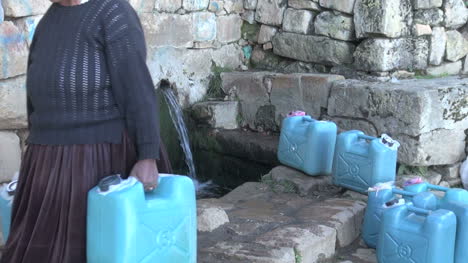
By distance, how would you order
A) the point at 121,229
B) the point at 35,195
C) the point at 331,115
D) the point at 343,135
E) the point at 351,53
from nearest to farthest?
the point at 121,229, the point at 35,195, the point at 343,135, the point at 331,115, the point at 351,53

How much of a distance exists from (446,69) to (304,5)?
1.22 meters

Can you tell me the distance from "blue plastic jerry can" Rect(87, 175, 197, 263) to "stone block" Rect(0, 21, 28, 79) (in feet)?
5.15

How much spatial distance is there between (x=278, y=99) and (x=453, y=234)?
7.91 ft

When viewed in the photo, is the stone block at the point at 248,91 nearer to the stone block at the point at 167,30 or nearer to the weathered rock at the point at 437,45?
the stone block at the point at 167,30

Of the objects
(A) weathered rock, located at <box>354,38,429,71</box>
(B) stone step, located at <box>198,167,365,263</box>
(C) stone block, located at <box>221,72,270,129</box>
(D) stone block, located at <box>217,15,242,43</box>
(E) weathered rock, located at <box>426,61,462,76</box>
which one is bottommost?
(B) stone step, located at <box>198,167,365,263</box>

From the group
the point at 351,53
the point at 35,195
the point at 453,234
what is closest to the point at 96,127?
the point at 35,195

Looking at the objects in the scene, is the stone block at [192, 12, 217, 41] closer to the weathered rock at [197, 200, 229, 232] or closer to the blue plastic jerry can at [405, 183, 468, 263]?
the weathered rock at [197, 200, 229, 232]

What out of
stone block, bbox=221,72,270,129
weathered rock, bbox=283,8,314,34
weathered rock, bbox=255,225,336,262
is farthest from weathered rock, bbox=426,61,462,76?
weathered rock, bbox=255,225,336,262

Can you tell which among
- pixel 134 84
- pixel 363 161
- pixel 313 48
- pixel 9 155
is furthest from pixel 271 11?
pixel 134 84

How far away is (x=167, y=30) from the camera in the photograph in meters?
5.06

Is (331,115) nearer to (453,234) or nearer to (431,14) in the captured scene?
(431,14)

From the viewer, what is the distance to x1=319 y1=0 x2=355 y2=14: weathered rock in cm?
482

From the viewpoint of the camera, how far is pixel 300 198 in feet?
12.8

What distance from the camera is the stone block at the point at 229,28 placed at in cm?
548
